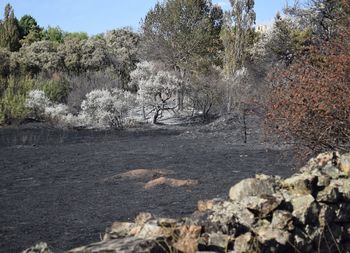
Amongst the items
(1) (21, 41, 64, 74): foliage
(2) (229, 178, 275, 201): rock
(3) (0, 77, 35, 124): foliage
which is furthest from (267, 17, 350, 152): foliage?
(1) (21, 41, 64, 74): foliage

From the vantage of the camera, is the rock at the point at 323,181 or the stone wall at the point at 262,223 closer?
the stone wall at the point at 262,223

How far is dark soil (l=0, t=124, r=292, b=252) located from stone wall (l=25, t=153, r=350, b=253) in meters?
2.66

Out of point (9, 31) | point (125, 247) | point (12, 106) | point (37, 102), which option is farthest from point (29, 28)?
point (125, 247)

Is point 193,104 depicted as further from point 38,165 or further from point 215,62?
point 38,165

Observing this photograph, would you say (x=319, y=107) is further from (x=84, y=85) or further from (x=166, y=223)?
(x=84, y=85)

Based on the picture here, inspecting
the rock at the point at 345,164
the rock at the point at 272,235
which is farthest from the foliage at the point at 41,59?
the rock at the point at 272,235

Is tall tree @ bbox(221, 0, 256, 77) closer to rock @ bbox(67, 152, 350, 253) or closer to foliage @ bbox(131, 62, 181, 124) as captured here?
foliage @ bbox(131, 62, 181, 124)

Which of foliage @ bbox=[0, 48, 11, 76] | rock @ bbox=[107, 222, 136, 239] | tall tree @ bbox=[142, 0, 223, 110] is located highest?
tall tree @ bbox=[142, 0, 223, 110]

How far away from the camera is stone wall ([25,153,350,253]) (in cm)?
371

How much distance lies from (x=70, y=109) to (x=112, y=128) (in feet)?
14.8

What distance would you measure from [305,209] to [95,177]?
26.4ft

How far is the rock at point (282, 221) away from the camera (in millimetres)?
4461

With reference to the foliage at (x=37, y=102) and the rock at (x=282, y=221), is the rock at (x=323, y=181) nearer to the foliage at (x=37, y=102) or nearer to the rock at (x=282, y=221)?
the rock at (x=282, y=221)

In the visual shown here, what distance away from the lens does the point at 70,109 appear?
3058 centimetres
